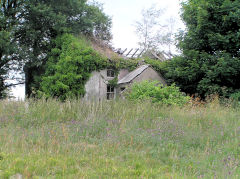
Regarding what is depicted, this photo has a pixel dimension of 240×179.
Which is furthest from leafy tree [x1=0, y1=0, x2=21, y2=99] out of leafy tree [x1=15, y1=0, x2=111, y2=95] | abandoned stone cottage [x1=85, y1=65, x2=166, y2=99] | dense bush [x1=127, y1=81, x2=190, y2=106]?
dense bush [x1=127, y1=81, x2=190, y2=106]

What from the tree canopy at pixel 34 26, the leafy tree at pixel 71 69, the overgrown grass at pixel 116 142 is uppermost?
the tree canopy at pixel 34 26

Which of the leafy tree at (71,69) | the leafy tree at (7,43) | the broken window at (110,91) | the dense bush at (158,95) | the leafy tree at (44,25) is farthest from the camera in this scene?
the broken window at (110,91)

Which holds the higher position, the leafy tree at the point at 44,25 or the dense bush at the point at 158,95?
the leafy tree at the point at 44,25

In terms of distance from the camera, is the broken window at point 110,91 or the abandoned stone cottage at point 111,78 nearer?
the abandoned stone cottage at point 111,78

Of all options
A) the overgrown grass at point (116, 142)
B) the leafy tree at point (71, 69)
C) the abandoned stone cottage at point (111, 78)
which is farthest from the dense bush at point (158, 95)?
the leafy tree at point (71, 69)

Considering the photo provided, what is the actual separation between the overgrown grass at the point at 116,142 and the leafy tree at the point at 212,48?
253 inches

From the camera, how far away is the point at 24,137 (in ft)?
18.1

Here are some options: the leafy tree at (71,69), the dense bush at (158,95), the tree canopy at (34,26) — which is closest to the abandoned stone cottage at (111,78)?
the leafy tree at (71,69)

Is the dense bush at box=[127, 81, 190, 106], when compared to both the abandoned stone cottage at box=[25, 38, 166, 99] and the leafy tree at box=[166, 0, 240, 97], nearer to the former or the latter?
the leafy tree at box=[166, 0, 240, 97]

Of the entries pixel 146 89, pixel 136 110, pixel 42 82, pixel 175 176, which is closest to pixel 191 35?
pixel 146 89

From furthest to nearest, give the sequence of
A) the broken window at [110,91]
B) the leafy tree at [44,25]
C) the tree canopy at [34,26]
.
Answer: the broken window at [110,91] < the leafy tree at [44,25] < the tree canopy at [34,26]

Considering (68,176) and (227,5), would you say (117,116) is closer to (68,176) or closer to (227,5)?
(68,176)

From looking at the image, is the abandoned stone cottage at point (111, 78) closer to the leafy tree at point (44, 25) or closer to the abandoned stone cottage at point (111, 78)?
the abandoned stone cottage at point (111, 78)

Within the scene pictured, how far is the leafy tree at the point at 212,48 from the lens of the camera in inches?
559
